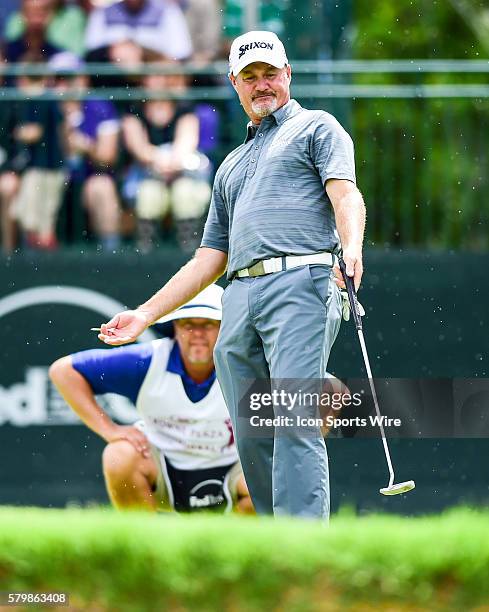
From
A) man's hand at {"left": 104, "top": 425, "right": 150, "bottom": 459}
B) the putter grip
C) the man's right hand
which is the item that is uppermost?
the putter grip

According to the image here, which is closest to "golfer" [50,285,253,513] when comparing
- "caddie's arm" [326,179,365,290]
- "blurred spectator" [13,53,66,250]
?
"blurred spectator" [13,53,66,250]

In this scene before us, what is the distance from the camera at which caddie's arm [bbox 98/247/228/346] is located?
595 centimetres

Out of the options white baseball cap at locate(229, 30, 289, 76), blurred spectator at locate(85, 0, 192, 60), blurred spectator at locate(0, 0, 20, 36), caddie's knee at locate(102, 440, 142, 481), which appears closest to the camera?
white baseball cap at locate(229, 30, 289, 76)

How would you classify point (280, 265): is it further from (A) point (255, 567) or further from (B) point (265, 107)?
(A) point (255, 567)

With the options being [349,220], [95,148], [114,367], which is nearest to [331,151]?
[349,220]

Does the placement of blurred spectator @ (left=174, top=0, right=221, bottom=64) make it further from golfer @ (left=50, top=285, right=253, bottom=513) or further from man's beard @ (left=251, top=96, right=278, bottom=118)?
man's beard @ (left=251, top=96, right=278, bottom=118)

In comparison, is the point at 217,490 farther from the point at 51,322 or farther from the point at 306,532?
the point at 306,532

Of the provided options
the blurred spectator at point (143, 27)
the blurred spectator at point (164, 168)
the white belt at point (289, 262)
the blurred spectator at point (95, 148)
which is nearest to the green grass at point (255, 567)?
the white belt at point (289, 262)

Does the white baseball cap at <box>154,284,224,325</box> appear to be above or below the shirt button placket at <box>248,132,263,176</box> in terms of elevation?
below

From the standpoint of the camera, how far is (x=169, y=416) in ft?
26.8

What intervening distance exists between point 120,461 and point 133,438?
0.60 ft

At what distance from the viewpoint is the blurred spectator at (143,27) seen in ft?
32.7

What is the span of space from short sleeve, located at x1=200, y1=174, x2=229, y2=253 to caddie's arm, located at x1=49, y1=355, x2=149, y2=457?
188cm

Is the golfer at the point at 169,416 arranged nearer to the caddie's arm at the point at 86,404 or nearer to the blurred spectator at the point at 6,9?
the caddie's arm at the point at 86,404
